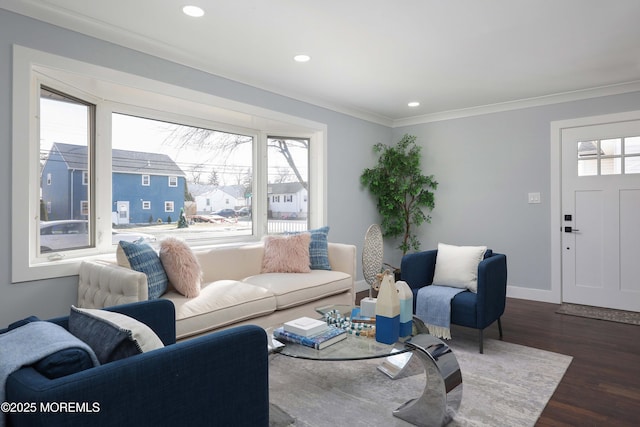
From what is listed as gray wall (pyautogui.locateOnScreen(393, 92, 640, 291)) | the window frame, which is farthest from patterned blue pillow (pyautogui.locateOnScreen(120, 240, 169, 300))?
gray wall (pyautogui.locateOnScreen(393, 92, 640, 291))

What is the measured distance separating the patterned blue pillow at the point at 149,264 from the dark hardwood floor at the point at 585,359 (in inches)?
95.0

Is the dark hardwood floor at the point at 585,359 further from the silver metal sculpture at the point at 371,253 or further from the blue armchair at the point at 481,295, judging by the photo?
the silver metal sculpture at the point at 371,253

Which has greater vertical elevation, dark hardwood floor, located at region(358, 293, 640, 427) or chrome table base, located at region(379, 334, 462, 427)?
chrome table base, located at region(379, 334, 462, 427)

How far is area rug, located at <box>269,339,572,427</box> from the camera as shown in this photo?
204 centimetres

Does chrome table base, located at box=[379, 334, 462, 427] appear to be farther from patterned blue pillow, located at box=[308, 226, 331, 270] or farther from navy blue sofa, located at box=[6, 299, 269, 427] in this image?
patterned blue pillow, located at box=[308, 226, 331, 270]

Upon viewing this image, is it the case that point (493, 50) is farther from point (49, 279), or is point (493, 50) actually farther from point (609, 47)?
point (49, 279)

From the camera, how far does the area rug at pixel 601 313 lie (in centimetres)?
378

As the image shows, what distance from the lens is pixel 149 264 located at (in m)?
2.60

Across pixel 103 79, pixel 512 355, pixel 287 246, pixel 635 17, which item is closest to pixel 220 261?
pixel 287 246

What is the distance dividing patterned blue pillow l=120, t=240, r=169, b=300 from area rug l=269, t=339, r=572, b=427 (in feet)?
3.16

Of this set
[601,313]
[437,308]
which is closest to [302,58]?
[437,308]

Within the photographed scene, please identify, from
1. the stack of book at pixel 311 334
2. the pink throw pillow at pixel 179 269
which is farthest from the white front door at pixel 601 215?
the pink throw pillow at pixel 179 269

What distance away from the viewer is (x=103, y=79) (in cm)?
277

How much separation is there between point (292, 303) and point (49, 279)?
5.54 ft
